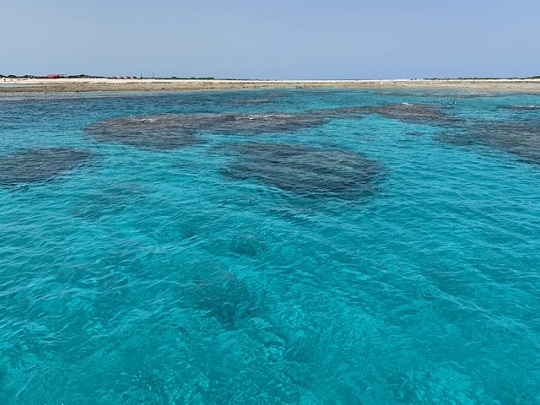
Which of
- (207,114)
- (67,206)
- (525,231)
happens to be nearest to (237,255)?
(67,206)

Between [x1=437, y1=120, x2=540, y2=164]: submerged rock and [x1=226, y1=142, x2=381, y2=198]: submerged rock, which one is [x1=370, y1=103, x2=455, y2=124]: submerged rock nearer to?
[x1=437, y1=120, x2=540, y2=164]: submerged rock

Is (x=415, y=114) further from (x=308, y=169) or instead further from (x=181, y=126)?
(x=308, y=169)

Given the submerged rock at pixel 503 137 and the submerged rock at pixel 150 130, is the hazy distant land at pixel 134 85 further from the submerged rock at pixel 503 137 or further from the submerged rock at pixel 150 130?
the submerged rock at pixel 503 137

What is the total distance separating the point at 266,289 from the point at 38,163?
26934 mm

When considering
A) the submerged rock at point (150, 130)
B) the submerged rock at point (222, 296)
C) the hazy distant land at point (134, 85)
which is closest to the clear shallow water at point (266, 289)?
the submerged rock at point (222, 296)

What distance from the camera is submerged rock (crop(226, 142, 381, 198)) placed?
85.5ft

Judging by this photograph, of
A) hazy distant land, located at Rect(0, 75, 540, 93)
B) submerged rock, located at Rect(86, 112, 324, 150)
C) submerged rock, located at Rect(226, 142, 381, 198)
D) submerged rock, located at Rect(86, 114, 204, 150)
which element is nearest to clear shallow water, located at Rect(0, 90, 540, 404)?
submerged rock, located at Rect(226, 142, 381, 198)

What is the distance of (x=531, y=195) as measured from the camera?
24.9m

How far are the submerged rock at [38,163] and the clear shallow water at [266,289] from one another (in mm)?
1381

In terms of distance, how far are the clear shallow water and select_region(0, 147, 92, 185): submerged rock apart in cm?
138

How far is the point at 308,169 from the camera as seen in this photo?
100 ft

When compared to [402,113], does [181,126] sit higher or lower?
higher

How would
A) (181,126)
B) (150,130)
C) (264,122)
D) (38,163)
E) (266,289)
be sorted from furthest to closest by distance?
(264,122) → (181,126) → (150,130) → (38,163) → (266,289)

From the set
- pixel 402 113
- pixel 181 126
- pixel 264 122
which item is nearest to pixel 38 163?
pixel 181 126
